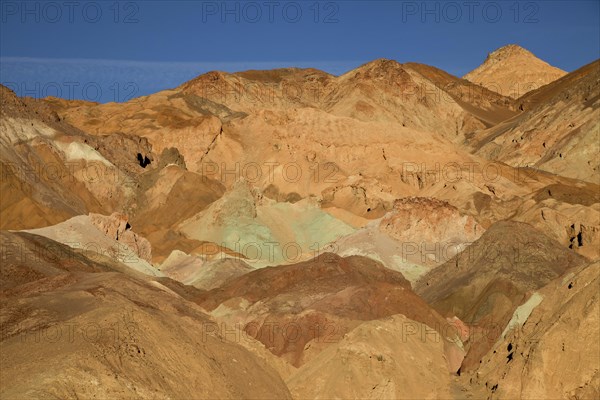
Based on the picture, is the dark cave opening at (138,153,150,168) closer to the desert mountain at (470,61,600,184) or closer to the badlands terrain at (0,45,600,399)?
the badlands terrain at (0,45,600,399)

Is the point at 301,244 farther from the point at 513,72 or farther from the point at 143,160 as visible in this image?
the point at 513,72

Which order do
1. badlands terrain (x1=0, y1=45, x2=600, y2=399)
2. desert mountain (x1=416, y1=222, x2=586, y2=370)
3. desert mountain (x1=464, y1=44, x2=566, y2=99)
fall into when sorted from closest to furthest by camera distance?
1. badlands terrain (x1=0, y1=45, x2=600, y2=399)
2. desert mountain (x1=416, y1=222, x2=586, y2=370)
3. desert mountain (x1=464, y1=44, x2=566, y2=99)

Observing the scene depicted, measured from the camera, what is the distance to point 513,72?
15150cm

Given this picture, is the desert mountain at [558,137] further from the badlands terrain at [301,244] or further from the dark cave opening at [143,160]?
the dark cave opening at [143,160]

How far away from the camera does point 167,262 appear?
54.2m

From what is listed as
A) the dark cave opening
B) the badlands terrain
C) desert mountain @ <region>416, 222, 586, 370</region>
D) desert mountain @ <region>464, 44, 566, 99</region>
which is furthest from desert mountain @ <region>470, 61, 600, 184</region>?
desert mountain @ <region>464, 44, 566, 99</region>

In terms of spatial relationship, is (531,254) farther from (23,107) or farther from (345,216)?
(23,107)

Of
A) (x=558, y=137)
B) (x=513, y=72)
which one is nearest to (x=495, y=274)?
(x=558, y=137)

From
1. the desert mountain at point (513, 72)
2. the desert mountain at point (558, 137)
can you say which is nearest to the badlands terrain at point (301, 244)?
the desert mountain at point (558, 137)

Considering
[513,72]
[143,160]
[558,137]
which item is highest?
[513,72]

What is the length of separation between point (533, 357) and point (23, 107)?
53.4 m

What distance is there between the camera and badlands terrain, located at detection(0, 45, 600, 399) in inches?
997

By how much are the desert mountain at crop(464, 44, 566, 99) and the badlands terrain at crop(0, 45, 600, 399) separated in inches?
942

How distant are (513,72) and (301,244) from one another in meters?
98.1
